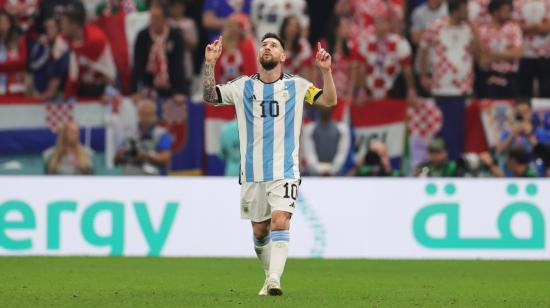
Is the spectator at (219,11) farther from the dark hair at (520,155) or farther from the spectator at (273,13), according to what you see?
the dark hair at (520,155)

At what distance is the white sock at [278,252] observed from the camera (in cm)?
971

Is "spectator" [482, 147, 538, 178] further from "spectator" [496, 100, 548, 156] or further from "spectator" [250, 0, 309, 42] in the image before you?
"spectator" [250, 0, 309, 42]

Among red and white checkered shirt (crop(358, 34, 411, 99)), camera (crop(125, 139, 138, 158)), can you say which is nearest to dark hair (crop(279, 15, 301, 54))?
red and white checkered shirt (crop(358, 34, 411, 99))

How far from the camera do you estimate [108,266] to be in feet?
45.7

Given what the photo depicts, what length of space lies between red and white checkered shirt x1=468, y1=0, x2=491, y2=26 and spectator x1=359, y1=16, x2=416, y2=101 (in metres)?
1.23

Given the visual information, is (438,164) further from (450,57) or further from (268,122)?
(268,122)

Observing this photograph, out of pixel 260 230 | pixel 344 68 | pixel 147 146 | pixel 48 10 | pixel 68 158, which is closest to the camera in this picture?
pixel 260 230

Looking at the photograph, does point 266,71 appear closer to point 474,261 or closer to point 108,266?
point 108,266

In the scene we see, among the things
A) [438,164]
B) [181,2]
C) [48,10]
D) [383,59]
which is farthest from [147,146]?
[438,164]

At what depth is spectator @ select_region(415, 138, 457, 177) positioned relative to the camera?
55.9 feet

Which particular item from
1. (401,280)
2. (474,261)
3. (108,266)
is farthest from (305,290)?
(474,261)

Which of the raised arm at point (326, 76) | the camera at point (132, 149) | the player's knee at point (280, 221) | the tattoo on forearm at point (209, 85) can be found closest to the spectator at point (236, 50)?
the camera at point (132, 149)

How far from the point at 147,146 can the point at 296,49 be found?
8.57 feet

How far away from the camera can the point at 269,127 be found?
10.1 meters
